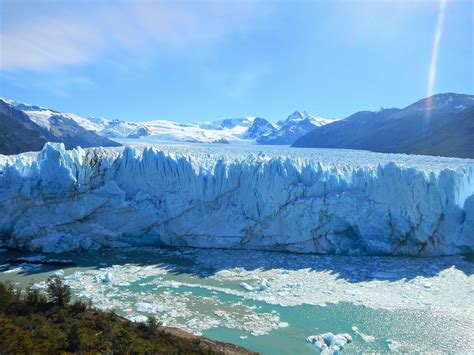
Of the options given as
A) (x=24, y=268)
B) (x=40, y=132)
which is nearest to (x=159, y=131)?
(x=40, y=132)

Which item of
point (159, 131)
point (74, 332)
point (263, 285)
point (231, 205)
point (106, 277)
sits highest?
point (159, 131)

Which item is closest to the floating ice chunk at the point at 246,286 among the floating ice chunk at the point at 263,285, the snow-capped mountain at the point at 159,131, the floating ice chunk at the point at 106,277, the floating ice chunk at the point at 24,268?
the floating ice chunk at the point at 263,285

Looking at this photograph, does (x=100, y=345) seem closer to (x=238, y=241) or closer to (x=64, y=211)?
(x=238, y=241)

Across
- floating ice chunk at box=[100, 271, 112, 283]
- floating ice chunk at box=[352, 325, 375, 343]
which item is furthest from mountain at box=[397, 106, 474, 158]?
floating ice chunk at box=[100, 271, 112, 283]

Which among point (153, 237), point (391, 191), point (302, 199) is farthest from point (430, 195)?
point (153, 237)

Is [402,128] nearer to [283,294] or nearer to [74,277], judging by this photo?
[283,294]
